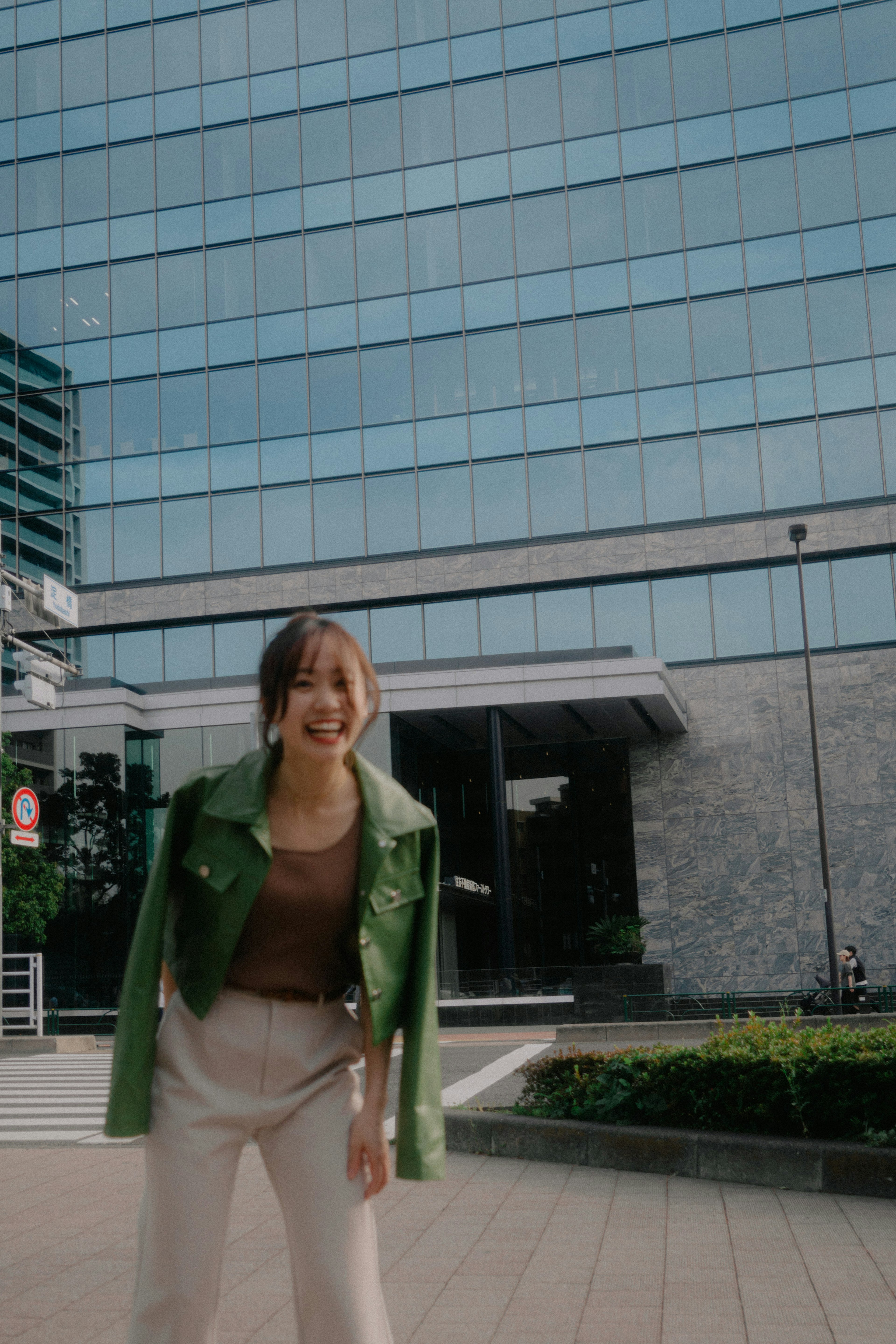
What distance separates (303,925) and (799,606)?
1134 inches

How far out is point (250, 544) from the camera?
109ft

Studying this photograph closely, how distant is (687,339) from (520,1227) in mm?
28261

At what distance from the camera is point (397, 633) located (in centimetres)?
3228

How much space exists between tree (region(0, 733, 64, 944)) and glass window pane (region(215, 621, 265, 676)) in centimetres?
715

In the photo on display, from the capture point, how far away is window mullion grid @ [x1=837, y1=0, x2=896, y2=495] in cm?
3012

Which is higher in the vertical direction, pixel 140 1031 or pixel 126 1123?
pixel 140 1031

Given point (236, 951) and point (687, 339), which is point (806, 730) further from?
point (236, 951)

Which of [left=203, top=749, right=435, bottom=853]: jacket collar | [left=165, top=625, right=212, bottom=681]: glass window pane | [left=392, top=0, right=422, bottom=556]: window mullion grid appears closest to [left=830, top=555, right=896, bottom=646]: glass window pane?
[left=392, top=0, right=422, bottom=556]: window mullion grid

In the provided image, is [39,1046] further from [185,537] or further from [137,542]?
[137,542]

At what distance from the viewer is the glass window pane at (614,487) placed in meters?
31.4

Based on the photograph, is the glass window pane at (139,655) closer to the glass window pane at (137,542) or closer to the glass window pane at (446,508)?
the glass window pane at (137,542)

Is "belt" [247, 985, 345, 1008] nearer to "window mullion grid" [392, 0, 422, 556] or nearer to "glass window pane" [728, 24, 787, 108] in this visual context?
"window mullion grid" [392, 0, 422, 556]

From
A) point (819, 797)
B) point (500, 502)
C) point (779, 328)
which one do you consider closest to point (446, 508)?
point (500, 502)

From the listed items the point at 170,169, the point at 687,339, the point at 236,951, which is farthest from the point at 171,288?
the point at 236,951
